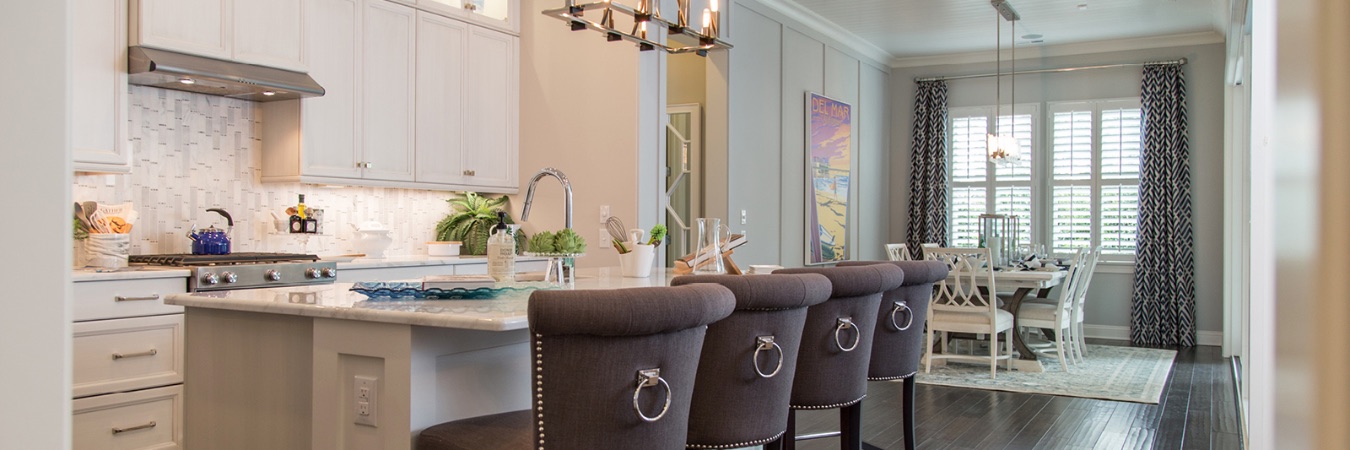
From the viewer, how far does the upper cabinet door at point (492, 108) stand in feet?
17.4

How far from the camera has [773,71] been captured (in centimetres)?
698

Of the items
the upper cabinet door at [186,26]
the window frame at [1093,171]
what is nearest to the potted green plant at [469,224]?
the upper cabinet door at [186,26]

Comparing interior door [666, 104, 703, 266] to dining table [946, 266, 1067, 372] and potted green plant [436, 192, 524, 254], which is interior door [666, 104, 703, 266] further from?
dining table [946, 266, 1067, 372]

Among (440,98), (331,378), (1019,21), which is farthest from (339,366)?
(1019,21)

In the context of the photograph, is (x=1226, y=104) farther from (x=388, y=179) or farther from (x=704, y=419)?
(x=704, y=419)

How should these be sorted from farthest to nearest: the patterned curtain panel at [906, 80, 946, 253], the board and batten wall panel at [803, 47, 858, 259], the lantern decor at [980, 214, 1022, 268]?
the patterned curtain panel at [906, 80, 946, 253] < the lantern decor at [980, 214, 1022, 268] < the board and batten wall panel at [803, 47, 858, 259]

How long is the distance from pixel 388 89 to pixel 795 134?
350 centimetres

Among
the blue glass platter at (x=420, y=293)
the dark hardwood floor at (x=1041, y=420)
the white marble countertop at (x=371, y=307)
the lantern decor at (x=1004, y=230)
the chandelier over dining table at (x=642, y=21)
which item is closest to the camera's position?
the white marble countertop at (x=371, y=307)

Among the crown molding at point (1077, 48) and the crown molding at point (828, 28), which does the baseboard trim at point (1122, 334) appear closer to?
the crown molding at point (1077, 48)

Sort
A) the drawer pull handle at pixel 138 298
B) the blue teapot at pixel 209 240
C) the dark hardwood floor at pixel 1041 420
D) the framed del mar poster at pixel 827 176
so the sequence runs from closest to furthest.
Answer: the drawer pull handle at pixel 138 298 < the blue teapot at pixel 209 240 < the dark hardwood floor at pixel 1041 420 < the framed del mar poster at pixel 827 176

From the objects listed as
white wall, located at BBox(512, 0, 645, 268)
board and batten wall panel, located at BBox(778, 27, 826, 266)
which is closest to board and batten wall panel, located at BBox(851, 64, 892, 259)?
board and batten wall panel, located at BBox(778, 27, 826, 266)

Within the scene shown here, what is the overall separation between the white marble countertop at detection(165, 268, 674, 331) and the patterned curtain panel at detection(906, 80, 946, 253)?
7.15m

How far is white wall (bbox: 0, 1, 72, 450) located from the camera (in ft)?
2.23

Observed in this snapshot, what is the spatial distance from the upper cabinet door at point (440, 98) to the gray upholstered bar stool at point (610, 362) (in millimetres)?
3486
